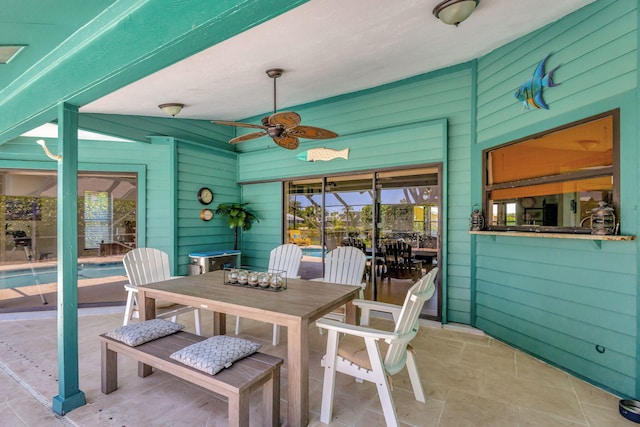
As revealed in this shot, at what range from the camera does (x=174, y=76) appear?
349 centimetres

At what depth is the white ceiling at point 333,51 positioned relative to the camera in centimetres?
264

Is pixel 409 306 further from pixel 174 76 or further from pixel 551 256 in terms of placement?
pixel 174 76

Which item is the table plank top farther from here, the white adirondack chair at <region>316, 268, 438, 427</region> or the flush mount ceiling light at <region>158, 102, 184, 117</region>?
the flush mount ceiling light at <region>158, 102, 184, 117</region>

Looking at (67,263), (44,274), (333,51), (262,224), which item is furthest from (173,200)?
(333,51)

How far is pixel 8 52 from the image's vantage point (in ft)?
7.30

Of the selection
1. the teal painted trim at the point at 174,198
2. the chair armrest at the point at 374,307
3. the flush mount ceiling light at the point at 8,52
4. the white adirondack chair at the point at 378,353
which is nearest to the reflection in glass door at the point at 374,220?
the chair armrest at the point at 374,307

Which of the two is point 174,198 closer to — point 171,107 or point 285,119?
point 171,107

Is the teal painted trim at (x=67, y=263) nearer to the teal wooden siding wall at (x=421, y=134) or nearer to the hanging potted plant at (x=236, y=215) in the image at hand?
the hanging potted plant at (x=236, y=215)

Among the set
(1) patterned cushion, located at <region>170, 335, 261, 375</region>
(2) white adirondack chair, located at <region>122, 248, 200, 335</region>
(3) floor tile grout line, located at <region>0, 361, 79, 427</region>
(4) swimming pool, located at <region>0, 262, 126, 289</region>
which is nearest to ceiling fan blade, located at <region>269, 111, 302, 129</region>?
(1) patterned cushion, located at <region>170, 335, 261, 375</region>

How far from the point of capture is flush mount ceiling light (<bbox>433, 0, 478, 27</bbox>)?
2488mm

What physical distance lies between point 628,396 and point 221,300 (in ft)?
10.4

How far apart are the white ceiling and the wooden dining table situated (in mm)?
2261

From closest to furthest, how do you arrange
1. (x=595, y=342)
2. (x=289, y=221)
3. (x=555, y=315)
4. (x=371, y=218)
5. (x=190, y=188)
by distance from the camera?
1. (x=595, y=342)
2. (x=555, y=315)
3. (x=371, y=218)
4. (x=190, y=188)
5. (x=289, y=221)

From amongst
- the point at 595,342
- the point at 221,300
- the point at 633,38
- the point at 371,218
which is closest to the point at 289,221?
the point at 371,218
